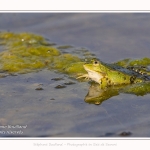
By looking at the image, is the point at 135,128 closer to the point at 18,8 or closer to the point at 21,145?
the point at 21,145

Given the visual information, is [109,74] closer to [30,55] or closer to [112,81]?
[112,81]

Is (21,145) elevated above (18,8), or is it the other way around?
(18,8)

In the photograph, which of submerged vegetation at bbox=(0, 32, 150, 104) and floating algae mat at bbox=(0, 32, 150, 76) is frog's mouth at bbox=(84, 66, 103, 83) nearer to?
submerged vegetation at bbox=(0, 32, 150, 104)

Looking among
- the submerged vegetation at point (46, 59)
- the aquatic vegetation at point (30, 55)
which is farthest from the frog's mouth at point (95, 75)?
the aquatic vegetation at point (30, 55)

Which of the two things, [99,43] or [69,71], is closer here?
[69,71]

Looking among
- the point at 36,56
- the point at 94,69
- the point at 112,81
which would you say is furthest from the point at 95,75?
the point at 36,56

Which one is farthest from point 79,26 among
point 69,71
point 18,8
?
point 69,71

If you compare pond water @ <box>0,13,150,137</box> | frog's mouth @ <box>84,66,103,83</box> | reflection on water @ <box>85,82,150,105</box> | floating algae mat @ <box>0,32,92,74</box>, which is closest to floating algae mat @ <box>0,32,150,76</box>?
floating algae mat @ <box>0,32,92,74</box>
